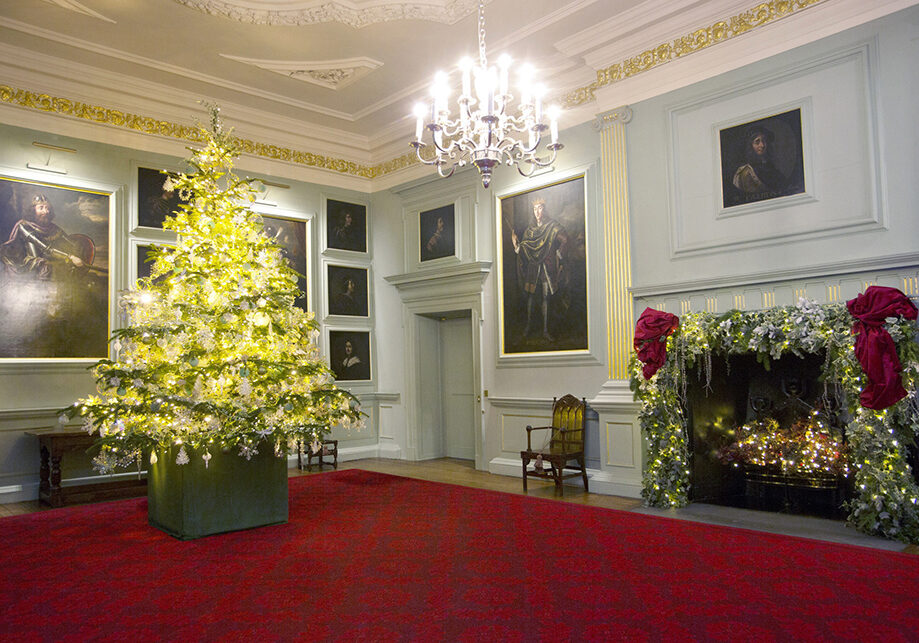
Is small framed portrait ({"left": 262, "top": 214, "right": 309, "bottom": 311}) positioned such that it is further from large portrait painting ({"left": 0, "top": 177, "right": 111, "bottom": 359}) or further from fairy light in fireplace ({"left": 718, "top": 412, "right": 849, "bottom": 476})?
fairy light in fireplace ({"left": 718, "top": 412, "right": 849, "bottom": 476})

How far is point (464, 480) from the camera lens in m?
8.38

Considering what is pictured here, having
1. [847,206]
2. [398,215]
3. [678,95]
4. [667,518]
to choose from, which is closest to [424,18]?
[678,95]

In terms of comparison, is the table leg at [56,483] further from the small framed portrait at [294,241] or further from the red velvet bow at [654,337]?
the red velvet bow at [654,337]

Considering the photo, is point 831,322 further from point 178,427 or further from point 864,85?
point 178,427

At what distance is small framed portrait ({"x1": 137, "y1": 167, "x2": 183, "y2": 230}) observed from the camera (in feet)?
28.4

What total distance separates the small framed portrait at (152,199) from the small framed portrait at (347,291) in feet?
8.35

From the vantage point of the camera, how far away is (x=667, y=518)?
5.96m

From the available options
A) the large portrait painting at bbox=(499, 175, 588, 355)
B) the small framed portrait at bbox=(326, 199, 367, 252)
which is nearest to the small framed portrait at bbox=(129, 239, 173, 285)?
the small framed portrait at bbox=(326, 199, 367, 252)

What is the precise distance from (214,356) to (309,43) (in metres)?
4.42

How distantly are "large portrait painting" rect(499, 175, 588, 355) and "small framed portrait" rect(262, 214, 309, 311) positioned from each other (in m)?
3.17

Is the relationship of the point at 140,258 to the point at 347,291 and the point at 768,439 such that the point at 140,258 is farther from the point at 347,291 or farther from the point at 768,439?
the point at 768,439

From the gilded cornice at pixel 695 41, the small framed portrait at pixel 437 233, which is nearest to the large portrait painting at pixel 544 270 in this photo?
the small framed portrait at pixel 437 233

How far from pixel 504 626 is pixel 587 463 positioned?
469 cm

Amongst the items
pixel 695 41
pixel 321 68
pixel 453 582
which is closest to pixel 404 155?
pixel 321 68
